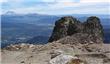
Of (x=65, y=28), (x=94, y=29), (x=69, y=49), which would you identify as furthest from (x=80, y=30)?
(x=69, y=49)

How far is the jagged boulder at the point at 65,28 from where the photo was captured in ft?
104

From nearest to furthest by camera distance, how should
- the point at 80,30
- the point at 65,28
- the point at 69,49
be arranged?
the point at 69,49 → the point at 80,30 → the point at 65,28

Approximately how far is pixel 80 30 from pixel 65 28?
67.7 inches

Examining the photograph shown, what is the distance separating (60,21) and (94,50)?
26.9 feet

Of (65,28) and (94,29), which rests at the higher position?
(94,29)

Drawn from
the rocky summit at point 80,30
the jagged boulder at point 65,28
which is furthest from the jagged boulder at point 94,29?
the jagged boulder at point 65,28

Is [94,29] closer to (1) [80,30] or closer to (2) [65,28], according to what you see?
(1) [80,30]

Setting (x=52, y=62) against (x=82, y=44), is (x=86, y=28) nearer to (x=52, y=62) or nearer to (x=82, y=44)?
(x=82, y=44)

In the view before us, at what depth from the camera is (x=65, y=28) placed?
32344mm

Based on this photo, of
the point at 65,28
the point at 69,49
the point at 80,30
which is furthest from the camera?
the point at 65,28

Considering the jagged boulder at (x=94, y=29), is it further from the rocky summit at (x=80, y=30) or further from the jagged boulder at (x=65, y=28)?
the jagged boulder at (x=65, y=28)

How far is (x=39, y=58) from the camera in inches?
914

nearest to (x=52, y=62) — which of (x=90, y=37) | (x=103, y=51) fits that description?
(x=103, y=51)

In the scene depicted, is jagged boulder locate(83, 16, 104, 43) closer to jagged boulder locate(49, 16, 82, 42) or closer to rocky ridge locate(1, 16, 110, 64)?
rocky ridge locate(1, 16, 110, 64)
